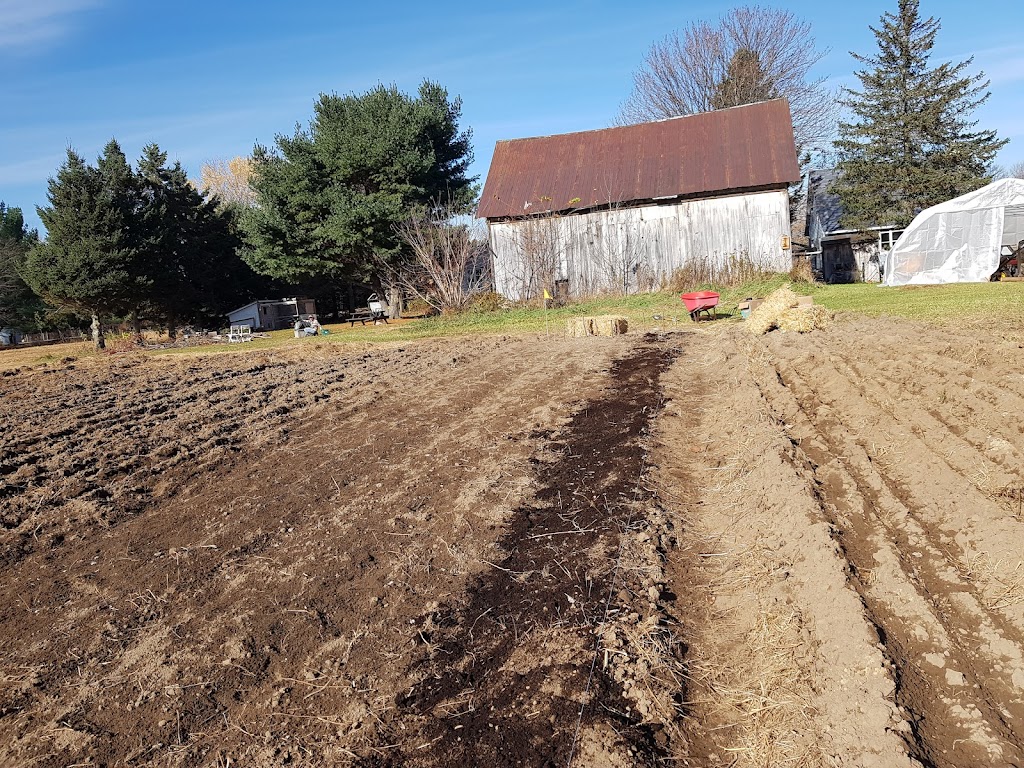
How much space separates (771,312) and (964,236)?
1217 cm

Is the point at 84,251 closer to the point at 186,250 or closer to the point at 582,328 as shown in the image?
the point at 186,250

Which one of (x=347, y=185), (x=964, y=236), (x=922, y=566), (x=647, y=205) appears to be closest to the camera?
(x=922, y=566)

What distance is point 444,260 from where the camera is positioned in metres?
24.2

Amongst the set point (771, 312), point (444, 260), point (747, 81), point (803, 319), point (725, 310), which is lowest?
point (725, 310)

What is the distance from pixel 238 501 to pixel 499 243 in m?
21.2

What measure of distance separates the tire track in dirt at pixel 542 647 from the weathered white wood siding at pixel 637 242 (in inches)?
766

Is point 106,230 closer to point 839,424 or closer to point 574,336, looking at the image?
point 574,336

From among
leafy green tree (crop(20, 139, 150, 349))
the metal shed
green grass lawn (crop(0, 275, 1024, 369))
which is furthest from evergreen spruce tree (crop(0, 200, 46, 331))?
green grass lawn (crop(0, 275, 1024, 369))

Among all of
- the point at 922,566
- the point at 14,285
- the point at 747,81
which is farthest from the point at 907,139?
the point at 14,285

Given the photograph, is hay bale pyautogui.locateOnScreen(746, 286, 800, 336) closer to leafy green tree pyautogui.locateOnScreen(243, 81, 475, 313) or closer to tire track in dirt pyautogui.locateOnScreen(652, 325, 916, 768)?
tire track in dirt pyautogui.locateOnScreen(652, 325, 916, 768)

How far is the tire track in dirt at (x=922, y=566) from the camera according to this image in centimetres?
262

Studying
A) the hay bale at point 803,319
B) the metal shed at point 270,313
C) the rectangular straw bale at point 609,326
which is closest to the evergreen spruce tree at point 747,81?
the metal shed at point 270,313

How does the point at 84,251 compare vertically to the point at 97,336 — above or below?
above

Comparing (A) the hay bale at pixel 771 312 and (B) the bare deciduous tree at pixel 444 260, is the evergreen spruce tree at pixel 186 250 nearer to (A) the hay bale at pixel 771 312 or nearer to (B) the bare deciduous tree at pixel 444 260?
(B) the bare deciduous tree at pixel 444 260
